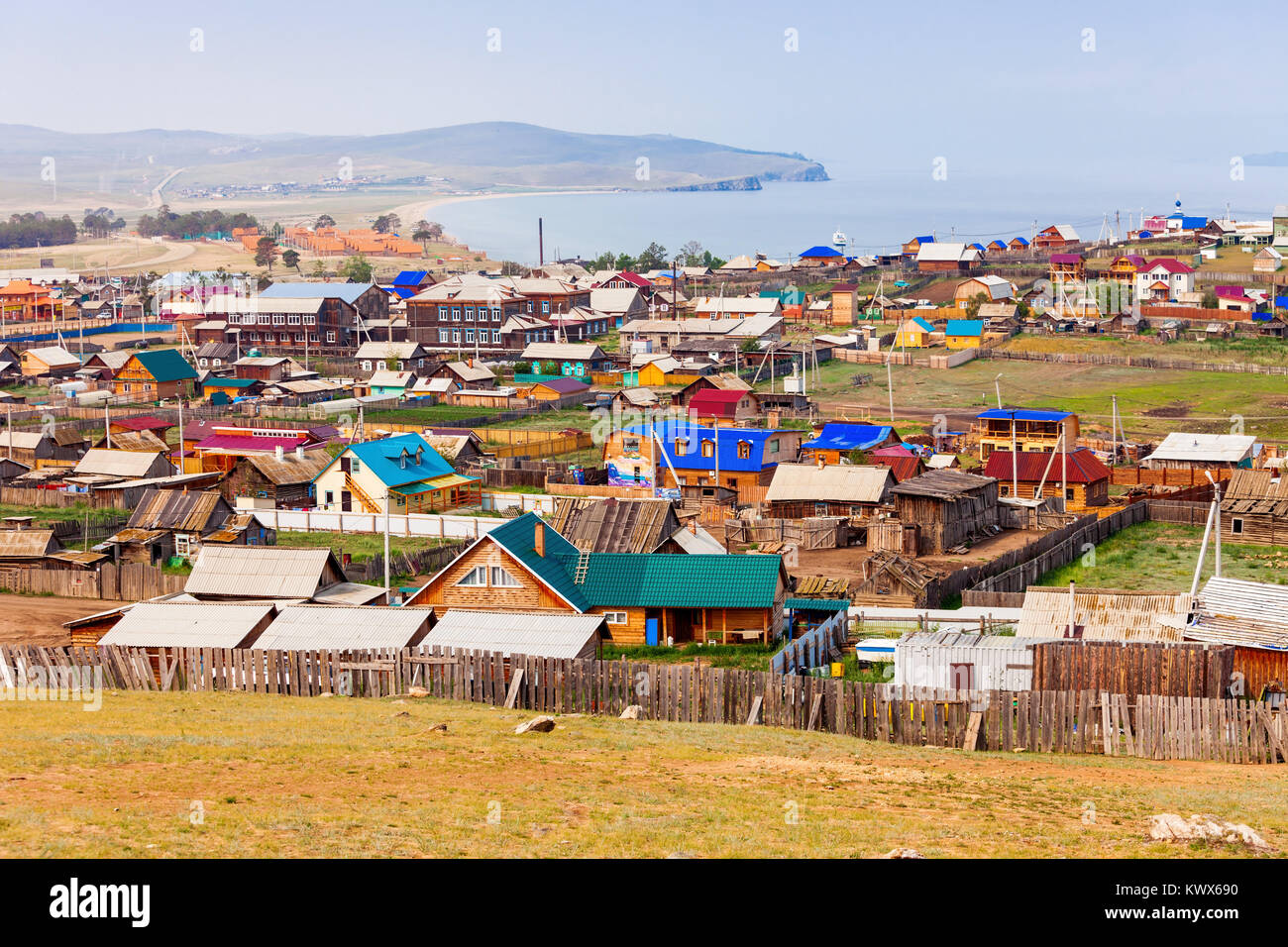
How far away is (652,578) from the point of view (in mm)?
33000

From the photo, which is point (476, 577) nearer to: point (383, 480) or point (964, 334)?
point (383, 480)


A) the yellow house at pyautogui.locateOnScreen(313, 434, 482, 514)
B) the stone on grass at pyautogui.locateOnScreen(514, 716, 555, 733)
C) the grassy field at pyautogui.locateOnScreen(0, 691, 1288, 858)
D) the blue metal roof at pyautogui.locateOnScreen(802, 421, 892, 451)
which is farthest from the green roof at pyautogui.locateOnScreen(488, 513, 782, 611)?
the blue metal roof at pyautogui.locateOnScreen(802, 421, 892, 451)

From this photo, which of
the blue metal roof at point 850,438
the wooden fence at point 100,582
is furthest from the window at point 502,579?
the blue metal roof at point 850,438

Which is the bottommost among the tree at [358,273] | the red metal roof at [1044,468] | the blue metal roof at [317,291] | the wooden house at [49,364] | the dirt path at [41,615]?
the dirt path at [41,615]

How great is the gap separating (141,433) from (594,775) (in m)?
55.5

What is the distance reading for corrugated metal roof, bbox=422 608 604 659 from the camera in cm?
2781

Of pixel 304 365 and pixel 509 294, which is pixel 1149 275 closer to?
pixel 509 294

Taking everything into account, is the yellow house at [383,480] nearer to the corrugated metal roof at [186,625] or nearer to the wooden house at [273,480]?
the wooden house at [273,480]

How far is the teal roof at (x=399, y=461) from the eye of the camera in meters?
53.9

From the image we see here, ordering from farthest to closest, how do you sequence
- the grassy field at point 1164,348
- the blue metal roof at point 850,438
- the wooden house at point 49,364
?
the wooden house at point 49,364 → the grassy field at point 1164,348 → the blue metal roof at point 850,438

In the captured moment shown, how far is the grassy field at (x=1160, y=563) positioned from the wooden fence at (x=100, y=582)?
24.7 m

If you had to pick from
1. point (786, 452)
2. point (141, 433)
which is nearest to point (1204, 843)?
point (786, 452)

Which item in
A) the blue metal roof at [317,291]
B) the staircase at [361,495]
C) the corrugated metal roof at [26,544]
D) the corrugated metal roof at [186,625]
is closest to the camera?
the corrugated metal roof at [186,625]

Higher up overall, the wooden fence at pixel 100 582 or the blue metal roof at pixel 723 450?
the blue metal roof at pixel 723 450
